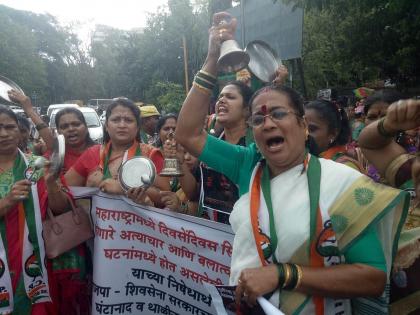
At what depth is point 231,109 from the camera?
119 inches

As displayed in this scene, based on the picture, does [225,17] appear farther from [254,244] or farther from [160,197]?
[160,197]

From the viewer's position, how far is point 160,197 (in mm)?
2715

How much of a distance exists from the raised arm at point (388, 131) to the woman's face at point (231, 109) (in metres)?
1.18

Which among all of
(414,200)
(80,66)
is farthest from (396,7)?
(80,66)

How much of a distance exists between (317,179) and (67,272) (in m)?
2.04

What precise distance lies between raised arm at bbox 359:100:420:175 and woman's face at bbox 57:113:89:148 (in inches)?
102

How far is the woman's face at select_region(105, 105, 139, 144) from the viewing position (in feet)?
9.80

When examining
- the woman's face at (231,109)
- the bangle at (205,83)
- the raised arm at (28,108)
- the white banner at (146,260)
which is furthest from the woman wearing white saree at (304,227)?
the raised arm at (28,108)

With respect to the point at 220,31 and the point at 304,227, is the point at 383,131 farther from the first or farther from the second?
the point at 220,31

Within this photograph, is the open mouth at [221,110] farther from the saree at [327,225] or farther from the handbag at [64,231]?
the saree at [327,225]

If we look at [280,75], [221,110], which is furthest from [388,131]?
[280,75]

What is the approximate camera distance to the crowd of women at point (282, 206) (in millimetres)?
1449

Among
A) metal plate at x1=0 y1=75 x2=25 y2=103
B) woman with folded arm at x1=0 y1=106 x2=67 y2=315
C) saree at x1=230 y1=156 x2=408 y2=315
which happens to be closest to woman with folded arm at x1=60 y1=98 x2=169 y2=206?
woman with folded arm at x1=0 y1=106 x2=67 y2=315

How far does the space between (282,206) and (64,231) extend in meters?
1.75
